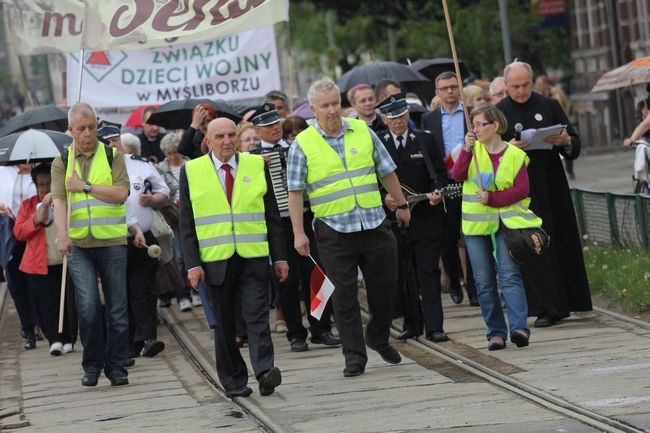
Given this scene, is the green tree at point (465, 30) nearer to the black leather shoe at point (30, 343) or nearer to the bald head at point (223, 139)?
the black leather shoe at point (30, 343)

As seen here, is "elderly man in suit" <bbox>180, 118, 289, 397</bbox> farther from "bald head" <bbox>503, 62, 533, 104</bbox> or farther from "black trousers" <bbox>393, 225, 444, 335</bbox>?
"bald head" <bbox>503, 62, 533, 104</bbox>

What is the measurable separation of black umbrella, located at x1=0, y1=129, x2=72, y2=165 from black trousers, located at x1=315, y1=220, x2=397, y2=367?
12.9ft

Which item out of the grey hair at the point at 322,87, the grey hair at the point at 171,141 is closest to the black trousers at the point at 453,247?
the grey hair at the point at 171,141

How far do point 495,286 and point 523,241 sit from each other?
0.41 m

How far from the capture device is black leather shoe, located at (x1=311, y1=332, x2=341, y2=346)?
46.3 feet

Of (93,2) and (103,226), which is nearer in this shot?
(103,226)

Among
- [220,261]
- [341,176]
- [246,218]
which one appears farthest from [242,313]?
[341,176]

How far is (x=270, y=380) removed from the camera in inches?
443

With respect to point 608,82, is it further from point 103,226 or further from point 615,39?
point 615,39

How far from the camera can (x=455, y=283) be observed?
16281mm

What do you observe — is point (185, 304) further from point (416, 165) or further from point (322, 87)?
point (322, 87)

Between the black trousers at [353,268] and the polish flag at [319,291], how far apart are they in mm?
155

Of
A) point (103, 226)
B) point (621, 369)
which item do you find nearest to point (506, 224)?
point (621, 369)

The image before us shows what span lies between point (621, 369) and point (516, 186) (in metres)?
2.11
